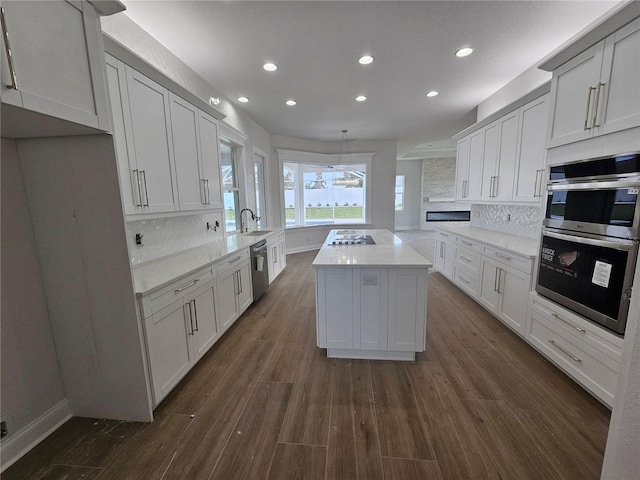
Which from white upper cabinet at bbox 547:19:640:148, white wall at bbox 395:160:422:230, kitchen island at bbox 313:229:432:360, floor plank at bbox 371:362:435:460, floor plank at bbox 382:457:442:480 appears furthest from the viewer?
white wall at bbox 395:160:422:230

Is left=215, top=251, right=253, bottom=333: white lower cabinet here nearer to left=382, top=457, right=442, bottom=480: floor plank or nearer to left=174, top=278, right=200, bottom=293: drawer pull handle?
left=174, top=278, right=200, bottom=293: drawer pull handle

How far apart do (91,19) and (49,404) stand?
2.20 meters

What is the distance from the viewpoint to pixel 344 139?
21.5ft

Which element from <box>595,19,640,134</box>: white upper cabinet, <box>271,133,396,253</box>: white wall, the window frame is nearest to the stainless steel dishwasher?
the window frame

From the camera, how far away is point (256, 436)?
1.58 metres

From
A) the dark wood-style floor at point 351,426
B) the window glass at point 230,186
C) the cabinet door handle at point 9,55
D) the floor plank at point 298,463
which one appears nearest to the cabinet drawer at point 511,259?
the dark wood-style floor at point 351,426

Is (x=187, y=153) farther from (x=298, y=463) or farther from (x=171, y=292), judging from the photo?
(x=298, y=463)

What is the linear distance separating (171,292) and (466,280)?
143 inches

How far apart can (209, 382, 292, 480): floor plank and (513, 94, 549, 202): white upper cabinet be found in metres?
3.11

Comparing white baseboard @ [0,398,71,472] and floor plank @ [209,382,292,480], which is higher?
white baseboard @ [0,398,71,472]

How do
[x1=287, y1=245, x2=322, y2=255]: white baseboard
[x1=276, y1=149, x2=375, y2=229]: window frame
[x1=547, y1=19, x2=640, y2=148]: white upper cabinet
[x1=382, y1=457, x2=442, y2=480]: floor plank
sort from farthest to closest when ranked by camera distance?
[x1=287, y1=245, x2=322, y2=255]: white baseboard < [x1=276, y1=149, x2=375, y2=229]: window frame < [x1=547, y1=19, x2=640, y2=148]: white upper cabinet < [x1=382, y1=457, x2=442, y2=480]: floor plank

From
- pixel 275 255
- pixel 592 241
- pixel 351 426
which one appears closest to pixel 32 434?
pixel 351 426

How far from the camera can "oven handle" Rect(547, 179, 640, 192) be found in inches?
61.4

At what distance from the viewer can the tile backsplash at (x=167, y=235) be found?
7.36 ft
